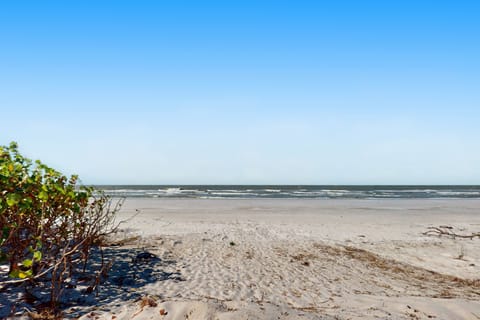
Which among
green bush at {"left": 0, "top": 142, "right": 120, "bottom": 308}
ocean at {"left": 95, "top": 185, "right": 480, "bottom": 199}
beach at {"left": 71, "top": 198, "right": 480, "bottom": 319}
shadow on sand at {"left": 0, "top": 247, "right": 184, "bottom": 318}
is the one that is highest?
green bush at {"left": 0, "top": 142, "right": 120, "bottom": 308}

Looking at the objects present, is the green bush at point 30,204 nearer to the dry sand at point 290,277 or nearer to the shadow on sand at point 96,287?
the shadow on sand at point 96,287

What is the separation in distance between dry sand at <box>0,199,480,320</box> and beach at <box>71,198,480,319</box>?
22mm

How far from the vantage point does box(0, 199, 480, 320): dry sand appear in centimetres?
564

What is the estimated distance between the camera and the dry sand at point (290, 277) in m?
5.64

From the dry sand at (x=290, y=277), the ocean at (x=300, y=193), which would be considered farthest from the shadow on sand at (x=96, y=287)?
the ocean at (x=300, y=193)

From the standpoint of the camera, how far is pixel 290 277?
8.40m

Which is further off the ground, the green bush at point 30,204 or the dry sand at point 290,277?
the green bush at point 30,204

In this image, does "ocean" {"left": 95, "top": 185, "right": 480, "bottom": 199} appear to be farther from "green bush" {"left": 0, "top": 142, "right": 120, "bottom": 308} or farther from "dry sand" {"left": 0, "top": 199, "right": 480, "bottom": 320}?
"green bush" {"left": 0, "top": 142, "right": 120, "bottom": 308}

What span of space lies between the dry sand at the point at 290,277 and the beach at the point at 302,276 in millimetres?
22

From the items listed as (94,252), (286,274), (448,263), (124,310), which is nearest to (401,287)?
(286,274)

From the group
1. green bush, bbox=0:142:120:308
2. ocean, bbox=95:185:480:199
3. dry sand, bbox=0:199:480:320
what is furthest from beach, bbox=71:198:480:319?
ocean, bbox=95:185:480:199

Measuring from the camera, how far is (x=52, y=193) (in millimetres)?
5703

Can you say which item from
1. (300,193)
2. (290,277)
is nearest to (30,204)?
(290,277)

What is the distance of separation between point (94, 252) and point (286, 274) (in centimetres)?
552
